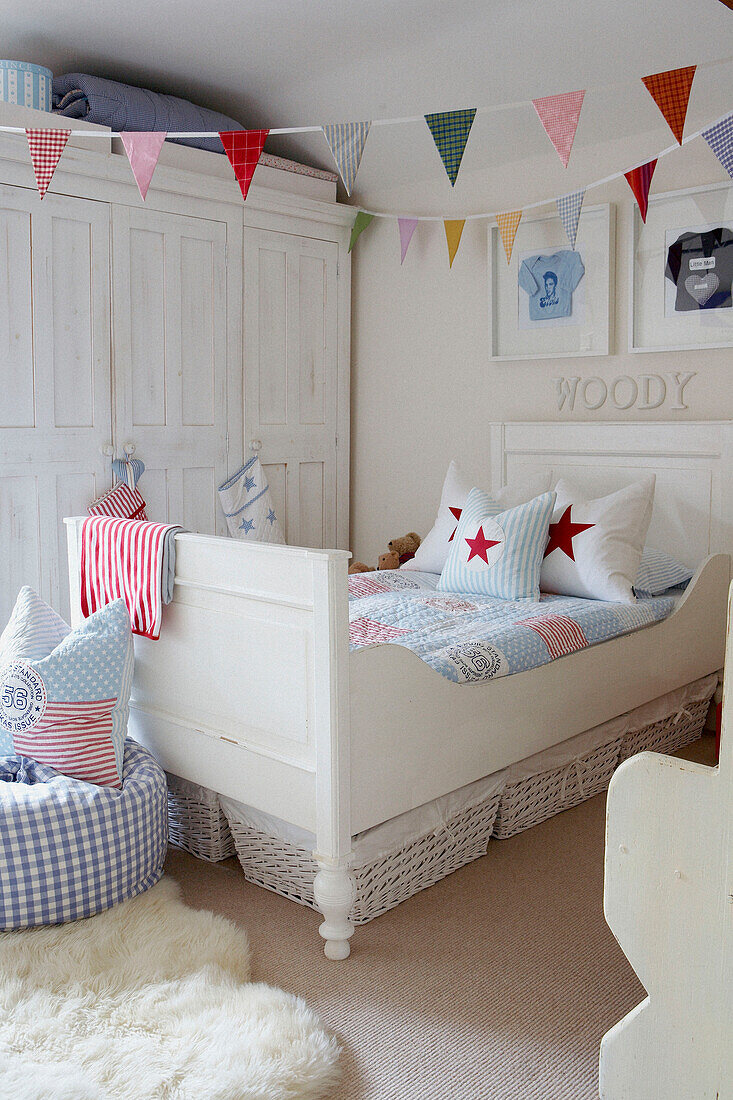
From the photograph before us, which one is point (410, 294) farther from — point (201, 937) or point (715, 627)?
point (201, 937)

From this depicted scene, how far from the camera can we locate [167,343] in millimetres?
3346

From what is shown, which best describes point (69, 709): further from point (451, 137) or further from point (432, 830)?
point (451, 137)

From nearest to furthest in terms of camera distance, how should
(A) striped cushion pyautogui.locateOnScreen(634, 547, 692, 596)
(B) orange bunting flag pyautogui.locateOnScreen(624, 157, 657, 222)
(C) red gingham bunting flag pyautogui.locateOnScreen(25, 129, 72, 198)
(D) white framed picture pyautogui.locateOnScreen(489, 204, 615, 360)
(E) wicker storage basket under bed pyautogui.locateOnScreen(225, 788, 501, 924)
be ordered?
(E) wicker storage basket under bed pyautogui.locateOnScreen(225, 788, 501, 924) < (C) red gingham bunting flag pyautogui.locateOnScreen(25, 129, 72, 198) < (B) orange bunting flag pyautogui.locateOnScreen(624, 157, 657, 222) < (A) striped cushion pyautogui.locateOnScreen(634, 547, 692, 596) < (D) white framed picture pyautogui.locateOnScreen(489, 204, 615, 360)

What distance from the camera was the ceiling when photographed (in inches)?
111

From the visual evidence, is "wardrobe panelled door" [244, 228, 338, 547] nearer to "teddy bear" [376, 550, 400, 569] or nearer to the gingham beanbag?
"teddy bear" [376, 550, 400, 569]

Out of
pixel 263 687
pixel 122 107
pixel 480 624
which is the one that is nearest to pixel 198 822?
pixel 263 687

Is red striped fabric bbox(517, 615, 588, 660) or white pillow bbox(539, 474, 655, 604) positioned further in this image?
white pillow bbox(539, 474, 655, 604)

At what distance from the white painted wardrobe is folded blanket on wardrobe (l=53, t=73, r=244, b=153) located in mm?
92

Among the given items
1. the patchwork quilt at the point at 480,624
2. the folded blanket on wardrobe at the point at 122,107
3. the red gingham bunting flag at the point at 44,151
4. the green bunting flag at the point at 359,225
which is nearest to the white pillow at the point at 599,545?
the patchwork quilt at the point at 480,624

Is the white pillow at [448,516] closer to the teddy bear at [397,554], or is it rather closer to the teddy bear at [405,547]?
the teddy bear at [397,554]

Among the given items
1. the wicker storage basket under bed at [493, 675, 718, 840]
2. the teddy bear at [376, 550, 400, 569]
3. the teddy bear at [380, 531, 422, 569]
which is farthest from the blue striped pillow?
the teddy bear at [380, 531, 422, 569]

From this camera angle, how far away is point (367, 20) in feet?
9.66

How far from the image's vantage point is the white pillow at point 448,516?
316 centimetres

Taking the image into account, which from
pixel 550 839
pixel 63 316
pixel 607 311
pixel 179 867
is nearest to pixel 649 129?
pixel 607 311
